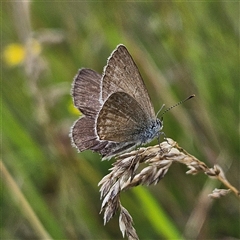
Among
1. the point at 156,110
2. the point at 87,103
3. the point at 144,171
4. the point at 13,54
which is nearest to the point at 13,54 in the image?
the point at 13,54

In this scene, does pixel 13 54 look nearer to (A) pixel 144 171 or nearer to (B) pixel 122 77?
(B) pixel 122 77

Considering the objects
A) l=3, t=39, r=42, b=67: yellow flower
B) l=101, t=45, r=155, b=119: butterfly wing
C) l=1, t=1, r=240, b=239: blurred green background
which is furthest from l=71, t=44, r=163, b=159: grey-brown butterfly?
l=3, t=39, r=42, b=67: yellow flower

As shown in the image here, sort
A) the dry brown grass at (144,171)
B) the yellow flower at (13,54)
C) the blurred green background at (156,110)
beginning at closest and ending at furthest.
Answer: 1. the dry brown grass at (144,171)
2. the blurred green background at (156,110)
3. the yellow flower at (13,54)

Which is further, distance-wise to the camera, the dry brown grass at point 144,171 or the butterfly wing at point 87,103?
the butterfly wing at point 87,103

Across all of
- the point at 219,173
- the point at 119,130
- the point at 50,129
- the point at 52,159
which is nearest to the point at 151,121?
the point at 119,130

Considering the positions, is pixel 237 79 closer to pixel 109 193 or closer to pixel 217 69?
pixel 217 69

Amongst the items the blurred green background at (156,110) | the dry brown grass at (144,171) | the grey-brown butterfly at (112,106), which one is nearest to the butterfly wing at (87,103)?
the grey-brown butterfly at (112,106)

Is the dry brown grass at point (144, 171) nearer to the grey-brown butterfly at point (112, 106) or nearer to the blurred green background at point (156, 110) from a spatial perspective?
the grey-brown butterfly at point (112, 106)

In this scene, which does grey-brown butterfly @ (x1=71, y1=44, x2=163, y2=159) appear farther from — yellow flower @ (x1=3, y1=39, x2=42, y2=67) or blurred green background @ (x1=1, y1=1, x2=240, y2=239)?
yellow flower @ (x1=3, y1=39, x2=42, y2=67)
